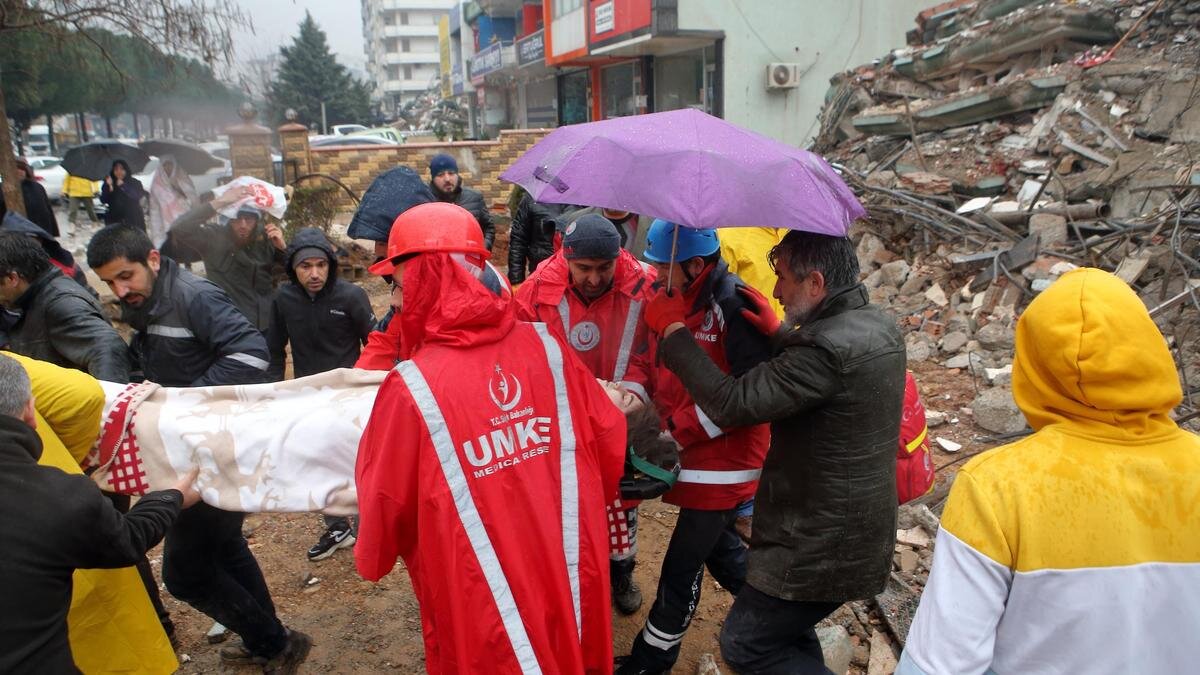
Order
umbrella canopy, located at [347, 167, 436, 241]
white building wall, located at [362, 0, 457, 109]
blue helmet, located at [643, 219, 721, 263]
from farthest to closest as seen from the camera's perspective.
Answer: white building wall, located at [362, 0, 457, 109] < umbrella canopy, located at [347, 167, 436, 241] < blue helmet, located at [643, 219, 721, 263]

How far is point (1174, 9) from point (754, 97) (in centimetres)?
985

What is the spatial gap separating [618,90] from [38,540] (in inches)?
953

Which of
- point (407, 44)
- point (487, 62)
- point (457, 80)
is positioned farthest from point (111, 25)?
point (407, 44)

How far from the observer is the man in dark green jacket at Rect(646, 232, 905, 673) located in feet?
6.95

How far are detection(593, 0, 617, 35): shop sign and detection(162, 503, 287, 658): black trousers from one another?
1946 cm

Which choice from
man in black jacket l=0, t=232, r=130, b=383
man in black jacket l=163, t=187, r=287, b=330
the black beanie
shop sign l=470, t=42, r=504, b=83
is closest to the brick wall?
man in black jacket l=163, t=187, r=287, b=330

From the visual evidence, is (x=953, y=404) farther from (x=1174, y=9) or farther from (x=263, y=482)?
(x=1174, y=9)

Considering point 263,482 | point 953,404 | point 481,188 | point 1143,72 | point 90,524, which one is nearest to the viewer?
point 90,524

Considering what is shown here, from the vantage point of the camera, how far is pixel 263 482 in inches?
99.0

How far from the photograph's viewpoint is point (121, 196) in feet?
32.1

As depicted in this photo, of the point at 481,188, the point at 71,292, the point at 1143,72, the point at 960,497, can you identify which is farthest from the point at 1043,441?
the point at 481,188

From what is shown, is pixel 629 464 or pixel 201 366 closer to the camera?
pixel 629 464

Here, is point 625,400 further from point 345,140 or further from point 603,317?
point 345,140

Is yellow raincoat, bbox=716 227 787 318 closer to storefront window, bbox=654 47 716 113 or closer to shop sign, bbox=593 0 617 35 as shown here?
storefront window, bbox=654 47 716 113
